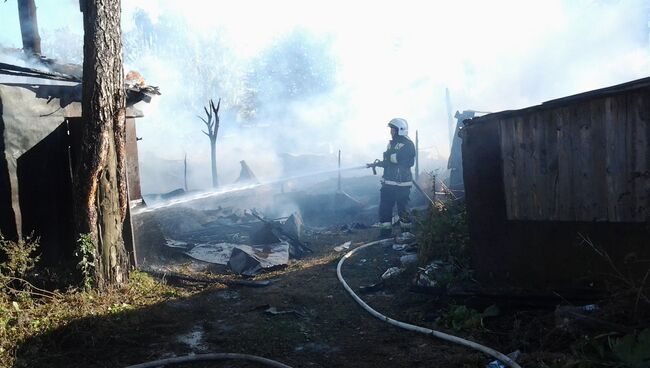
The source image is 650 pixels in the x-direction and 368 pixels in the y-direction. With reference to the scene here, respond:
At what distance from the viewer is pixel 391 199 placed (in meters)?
10.9

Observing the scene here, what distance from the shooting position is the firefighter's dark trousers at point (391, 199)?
35.2 ft

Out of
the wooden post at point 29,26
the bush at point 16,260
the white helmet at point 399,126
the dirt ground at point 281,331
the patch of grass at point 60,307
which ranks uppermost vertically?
the wooden post at point 29,26

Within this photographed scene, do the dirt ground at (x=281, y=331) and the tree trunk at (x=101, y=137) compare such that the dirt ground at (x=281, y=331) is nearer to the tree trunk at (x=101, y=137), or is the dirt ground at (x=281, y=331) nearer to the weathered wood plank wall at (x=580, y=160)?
the tree trunk at (x=101, y=137)

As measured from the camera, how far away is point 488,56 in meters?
32.7

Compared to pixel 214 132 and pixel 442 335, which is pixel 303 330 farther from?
pixel 214 132

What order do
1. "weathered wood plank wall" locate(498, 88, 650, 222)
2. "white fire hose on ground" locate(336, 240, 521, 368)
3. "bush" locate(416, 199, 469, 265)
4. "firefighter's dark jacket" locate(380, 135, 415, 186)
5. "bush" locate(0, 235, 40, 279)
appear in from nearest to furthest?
"white fire hose on ground" locate(336, 240, 521, 368) < "weathered wood plank wall" locate(498, 88, 650, 222) < "bush" locate(0, 235, 40, 279) < "bush" locate(416, 199, 469, 265) < "firefighter's dark jacket" locate(380, 135, 415, 186)

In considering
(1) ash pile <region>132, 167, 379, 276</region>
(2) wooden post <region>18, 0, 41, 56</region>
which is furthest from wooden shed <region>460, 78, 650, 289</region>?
(2) wooden post <region>18, 0, 41, 56</region>

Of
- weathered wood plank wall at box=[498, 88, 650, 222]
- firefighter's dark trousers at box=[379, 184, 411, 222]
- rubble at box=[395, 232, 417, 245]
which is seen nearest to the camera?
weathered wood plank wall at box=[498, 88, 650, 222]

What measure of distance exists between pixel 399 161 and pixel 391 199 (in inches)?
36.2

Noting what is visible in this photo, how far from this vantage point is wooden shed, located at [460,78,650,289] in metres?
4.78

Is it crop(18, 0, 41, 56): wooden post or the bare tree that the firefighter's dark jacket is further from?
the bare tree

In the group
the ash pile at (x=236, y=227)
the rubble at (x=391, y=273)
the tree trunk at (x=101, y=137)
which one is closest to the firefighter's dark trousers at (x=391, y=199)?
the ash pile at (x=236, y=227)

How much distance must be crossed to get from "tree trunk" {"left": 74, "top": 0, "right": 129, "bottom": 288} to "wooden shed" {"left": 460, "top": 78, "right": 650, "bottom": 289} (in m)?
4.41

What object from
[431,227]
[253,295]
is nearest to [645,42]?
[431,227]
